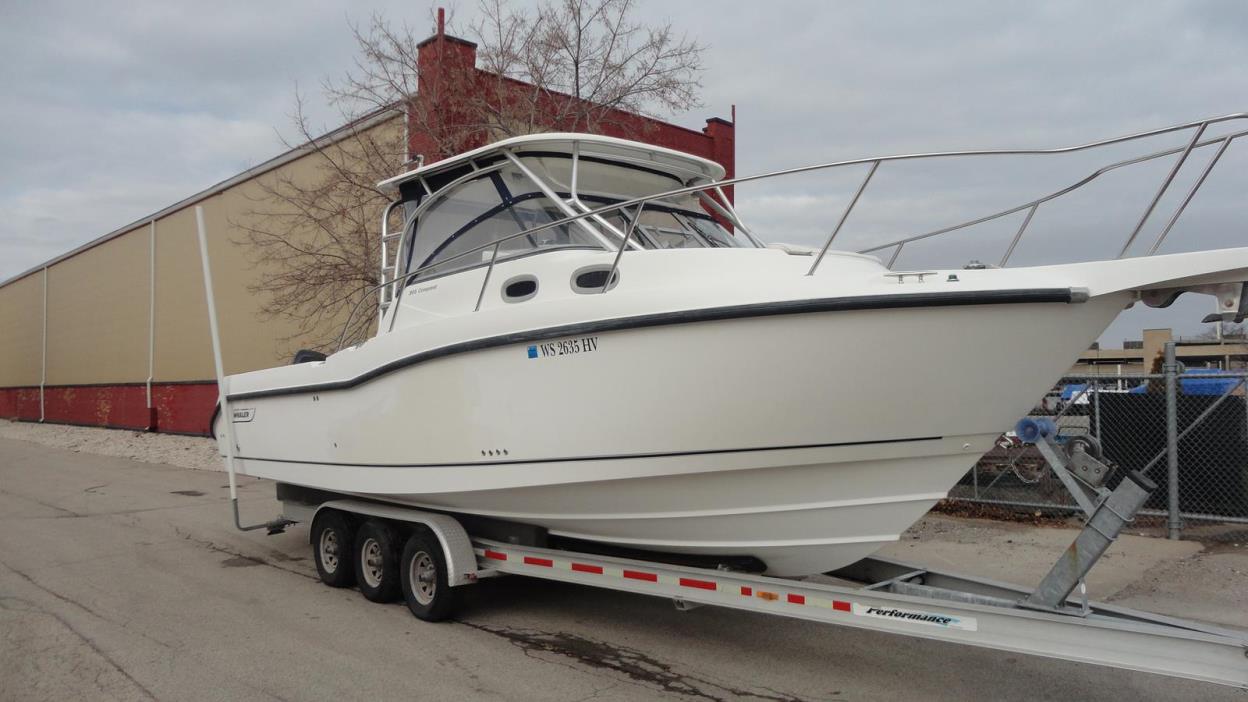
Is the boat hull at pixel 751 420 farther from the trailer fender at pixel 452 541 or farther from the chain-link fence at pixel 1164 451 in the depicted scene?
the chain-link fence at pixel 1164 451

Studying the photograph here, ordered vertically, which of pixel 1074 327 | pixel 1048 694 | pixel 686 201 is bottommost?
pixel 1048 694

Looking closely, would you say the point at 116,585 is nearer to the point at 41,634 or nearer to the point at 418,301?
the point at 41,634

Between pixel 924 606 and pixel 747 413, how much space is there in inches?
44.5

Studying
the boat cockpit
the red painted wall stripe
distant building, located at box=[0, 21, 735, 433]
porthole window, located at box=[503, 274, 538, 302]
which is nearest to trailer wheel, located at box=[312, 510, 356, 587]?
the boat cockpit

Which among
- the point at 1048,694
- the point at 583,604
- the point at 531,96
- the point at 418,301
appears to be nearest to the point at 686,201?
the point at 418,301

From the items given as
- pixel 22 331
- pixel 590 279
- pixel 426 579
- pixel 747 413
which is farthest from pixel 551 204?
pixel 22 331

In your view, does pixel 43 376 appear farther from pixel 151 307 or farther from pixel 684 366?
pixel 684 366

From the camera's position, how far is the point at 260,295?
17.8 meters

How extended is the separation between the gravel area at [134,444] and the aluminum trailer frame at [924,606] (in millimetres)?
11919

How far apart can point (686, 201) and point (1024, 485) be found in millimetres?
5028

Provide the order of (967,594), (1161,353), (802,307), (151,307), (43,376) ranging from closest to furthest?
(802,307), (967,594), (1161,353), (151,307), (43,376)

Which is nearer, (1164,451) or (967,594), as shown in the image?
(967,594)

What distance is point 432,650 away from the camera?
201 inches

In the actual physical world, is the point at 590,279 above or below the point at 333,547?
above
